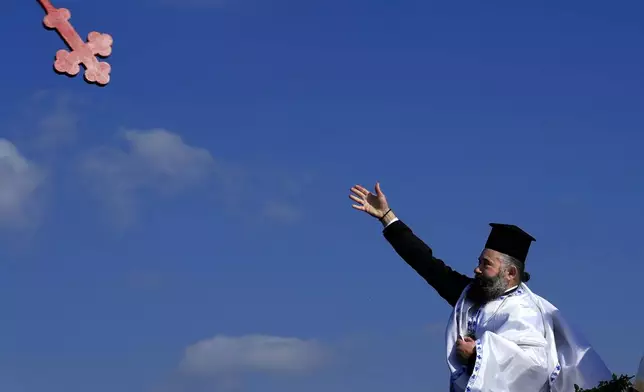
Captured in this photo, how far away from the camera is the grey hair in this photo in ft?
30.0

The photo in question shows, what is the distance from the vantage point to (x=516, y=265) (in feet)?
30.1

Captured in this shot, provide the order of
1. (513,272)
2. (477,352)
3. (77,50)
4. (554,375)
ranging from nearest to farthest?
1. (477,352)
2. (554,375)
3. (77,50)
4. (513,272)

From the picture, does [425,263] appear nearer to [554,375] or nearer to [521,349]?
[521,349]

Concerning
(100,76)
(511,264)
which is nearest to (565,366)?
(511,264)

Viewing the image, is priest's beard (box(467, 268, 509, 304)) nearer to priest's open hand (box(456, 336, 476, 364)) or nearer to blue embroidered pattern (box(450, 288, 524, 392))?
blue embroidered pattern (box(450, 288, 524, 392))

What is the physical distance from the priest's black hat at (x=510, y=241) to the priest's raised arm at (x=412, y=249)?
0.47 metres

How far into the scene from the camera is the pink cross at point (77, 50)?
8.84m

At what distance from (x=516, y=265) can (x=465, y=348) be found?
0.87m

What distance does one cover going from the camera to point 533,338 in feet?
29.0

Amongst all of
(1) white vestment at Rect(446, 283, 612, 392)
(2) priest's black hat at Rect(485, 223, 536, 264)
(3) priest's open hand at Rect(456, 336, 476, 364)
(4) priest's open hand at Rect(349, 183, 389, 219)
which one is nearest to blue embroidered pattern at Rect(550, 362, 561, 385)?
(1) white vestment at Rect(446, 283, 612, 392)

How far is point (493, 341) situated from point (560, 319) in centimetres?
72

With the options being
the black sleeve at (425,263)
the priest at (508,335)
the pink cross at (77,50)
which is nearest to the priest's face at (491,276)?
the priest at (508,335)

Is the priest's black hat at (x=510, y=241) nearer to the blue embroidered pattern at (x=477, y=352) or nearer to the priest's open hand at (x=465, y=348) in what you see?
the blue embroidered pattern at (x=477, y=352)

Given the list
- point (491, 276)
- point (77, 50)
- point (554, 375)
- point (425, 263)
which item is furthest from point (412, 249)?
point (77, 50)
